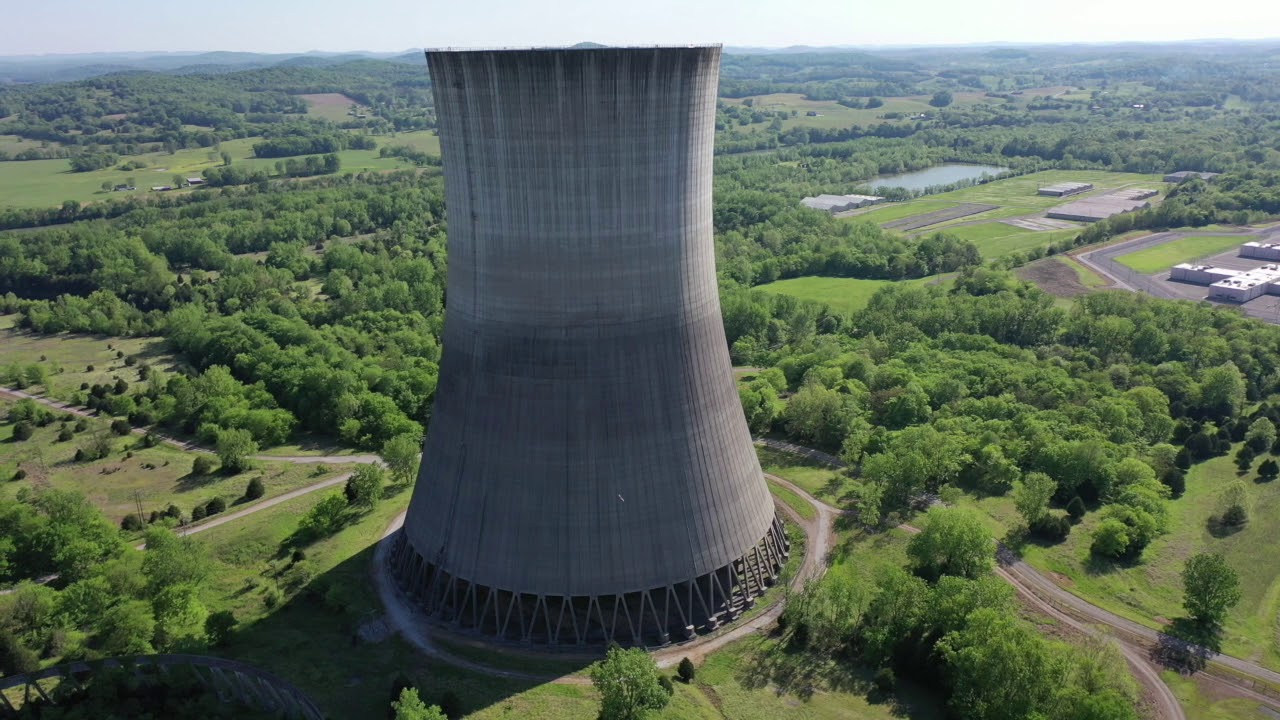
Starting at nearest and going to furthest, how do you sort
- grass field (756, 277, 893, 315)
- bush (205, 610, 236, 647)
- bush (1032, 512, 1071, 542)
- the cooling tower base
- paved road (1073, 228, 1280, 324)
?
the cooling tower base, bush (205, 610, 236, 647), bush (1032, 512, 1071, 542), paved road (1073, 228, 1280, 324), grass field (756, 277, 893, 315)

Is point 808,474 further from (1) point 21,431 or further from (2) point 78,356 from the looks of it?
(2) point 78,356

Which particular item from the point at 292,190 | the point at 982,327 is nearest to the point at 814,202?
the point at 982,327

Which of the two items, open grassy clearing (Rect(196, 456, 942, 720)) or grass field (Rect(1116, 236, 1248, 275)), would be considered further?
grass field (Rect(1116, 236, 1248, 275))

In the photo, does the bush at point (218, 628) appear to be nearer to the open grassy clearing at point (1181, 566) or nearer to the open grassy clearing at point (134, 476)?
the open grassy clearing at point (134, 476)

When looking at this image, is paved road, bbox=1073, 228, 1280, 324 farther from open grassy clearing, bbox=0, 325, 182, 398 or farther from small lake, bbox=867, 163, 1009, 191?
open grassy clearing, bbox=0, 325, 182, 398

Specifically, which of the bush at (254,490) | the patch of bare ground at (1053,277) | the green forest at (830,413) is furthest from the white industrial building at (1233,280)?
the bush at (254,490)

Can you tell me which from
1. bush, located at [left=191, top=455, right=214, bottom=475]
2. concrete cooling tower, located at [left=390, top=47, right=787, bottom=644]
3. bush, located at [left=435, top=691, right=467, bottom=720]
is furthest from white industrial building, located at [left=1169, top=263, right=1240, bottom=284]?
bush, located at [left=191, top=455, right=214, bottom=475]

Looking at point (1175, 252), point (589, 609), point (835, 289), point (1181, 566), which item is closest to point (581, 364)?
point (589, 609)
